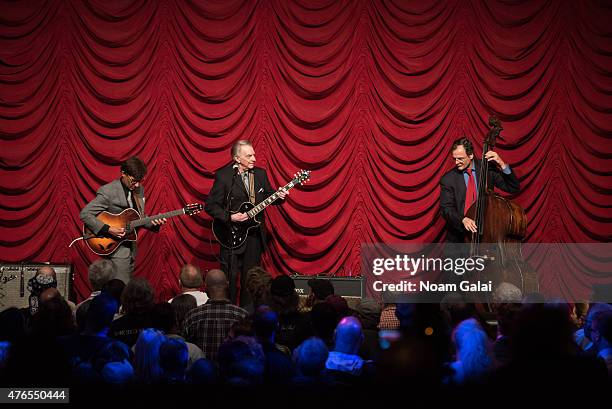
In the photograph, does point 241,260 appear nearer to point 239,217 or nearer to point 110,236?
point 239,217

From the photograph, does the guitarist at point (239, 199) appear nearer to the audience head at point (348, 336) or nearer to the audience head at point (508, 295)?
the audience head at point (508, 295)

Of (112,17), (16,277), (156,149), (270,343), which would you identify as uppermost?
(112,17)

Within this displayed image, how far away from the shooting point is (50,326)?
3742mm

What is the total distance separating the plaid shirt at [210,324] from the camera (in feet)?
15.1

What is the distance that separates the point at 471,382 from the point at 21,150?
8353 millimetres

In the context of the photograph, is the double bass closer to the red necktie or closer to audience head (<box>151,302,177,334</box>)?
the red necktie

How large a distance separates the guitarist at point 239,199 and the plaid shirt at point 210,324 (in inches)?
Answer: 129

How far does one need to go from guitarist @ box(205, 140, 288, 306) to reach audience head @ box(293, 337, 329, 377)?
14.4ft

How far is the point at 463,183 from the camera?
8.16m

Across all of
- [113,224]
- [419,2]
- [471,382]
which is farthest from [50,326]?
[419,2]

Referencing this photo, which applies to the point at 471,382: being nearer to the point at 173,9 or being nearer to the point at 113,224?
the point at 113,224

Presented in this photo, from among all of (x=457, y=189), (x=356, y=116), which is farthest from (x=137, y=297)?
(x=356, y=116)

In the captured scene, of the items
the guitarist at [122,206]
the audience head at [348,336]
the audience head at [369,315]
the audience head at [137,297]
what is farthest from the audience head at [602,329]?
the guitarist at [122,206]

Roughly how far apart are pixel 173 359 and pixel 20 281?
535cm
